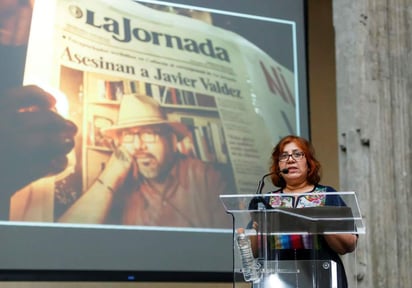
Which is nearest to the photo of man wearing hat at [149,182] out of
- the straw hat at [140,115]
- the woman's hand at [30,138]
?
the straw hat at [140,115]

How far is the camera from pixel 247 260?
2357 mm

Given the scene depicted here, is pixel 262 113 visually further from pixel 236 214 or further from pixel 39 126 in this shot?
pixel 236 214

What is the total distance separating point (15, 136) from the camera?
403cm

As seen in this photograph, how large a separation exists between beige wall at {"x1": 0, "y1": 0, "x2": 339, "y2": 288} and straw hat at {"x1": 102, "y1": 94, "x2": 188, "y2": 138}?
5.98ft

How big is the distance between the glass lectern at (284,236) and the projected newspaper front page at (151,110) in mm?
1873

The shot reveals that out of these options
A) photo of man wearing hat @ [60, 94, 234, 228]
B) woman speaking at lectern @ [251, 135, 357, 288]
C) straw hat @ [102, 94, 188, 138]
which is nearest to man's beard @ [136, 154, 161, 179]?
A: photo of man wearing hat @ [60, 94, 234, 228]

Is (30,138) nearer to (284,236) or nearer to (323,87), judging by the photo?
(284,236)

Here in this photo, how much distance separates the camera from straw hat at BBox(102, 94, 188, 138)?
4363 mm

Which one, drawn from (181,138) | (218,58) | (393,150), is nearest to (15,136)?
(181,138)

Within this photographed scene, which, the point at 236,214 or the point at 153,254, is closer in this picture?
the point at 236,214

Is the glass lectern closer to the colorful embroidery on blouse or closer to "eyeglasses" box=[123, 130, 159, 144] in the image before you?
the colorful embroidery on blouse

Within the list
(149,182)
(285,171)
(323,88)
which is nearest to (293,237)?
(285,171)

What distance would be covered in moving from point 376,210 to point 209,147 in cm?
106

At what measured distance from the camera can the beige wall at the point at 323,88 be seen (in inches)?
237
